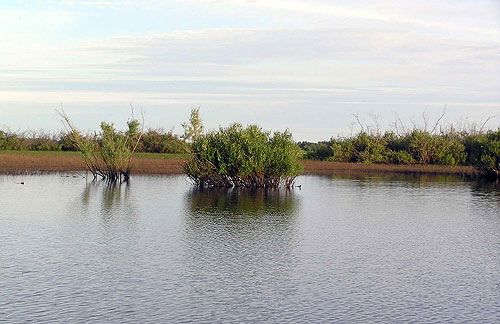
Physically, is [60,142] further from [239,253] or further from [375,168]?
[239,253]

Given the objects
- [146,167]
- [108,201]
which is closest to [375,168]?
[146,167]

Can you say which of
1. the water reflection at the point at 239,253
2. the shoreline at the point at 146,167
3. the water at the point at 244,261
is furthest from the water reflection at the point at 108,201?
the shoreline at the point at 146,167

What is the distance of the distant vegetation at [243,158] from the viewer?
125 ft

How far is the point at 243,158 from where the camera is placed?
37.8 m

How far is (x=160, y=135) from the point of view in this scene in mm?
75750

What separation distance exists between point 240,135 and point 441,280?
81.0 feet

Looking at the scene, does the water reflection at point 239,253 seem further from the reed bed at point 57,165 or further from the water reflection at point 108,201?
the reed bed at point 57,165

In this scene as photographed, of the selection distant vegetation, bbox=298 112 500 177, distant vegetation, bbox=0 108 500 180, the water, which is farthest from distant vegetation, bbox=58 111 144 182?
distant vegetation, bbox=298 112 500 177

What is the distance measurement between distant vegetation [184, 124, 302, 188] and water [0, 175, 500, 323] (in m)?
7.11

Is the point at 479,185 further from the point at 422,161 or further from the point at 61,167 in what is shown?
the point at 61,167

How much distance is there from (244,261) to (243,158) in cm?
2156

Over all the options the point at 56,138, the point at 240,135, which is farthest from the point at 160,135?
the point at 240,135

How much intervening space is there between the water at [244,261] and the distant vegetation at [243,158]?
23.3 ft

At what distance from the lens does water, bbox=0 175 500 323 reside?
481 inches
